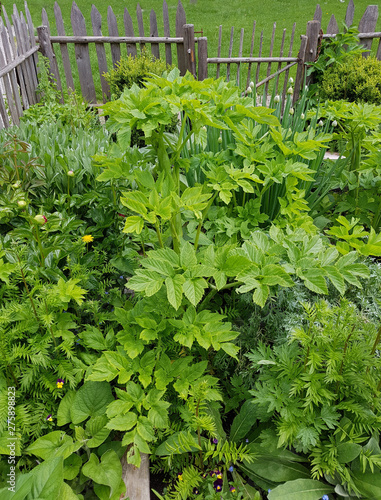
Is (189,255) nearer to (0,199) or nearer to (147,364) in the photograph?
(147,364)

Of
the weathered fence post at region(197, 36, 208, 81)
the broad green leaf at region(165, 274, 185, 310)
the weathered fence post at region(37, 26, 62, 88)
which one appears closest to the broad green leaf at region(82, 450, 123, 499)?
the broad green leaf at region(165, 274, 185, 310)

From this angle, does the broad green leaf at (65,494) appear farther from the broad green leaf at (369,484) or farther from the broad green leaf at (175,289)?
the broad green leaf at (369,484)

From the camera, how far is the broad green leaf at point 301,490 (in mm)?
1375

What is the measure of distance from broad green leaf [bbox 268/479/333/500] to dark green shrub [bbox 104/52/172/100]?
478 centimetres

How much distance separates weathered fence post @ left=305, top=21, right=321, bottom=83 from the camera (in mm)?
5035

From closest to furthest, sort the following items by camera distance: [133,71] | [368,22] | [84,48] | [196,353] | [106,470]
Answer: [106,470] → [196,353] → [133,71] → [84,48] → [368,22]

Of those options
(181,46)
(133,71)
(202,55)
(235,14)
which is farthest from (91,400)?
(235,14)

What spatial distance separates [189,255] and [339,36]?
536cm

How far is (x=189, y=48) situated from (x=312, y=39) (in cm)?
175

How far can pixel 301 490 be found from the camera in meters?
1.40

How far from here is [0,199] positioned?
6.57 feet

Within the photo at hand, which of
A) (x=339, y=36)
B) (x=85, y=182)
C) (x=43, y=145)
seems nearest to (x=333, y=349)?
(x=85, y=182)

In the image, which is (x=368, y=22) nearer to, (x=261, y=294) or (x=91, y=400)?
(x=261, y=294)

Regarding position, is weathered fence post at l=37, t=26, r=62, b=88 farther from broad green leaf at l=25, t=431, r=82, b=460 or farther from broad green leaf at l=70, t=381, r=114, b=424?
broad green leaf at l=25, t=431, r=82, b=460
